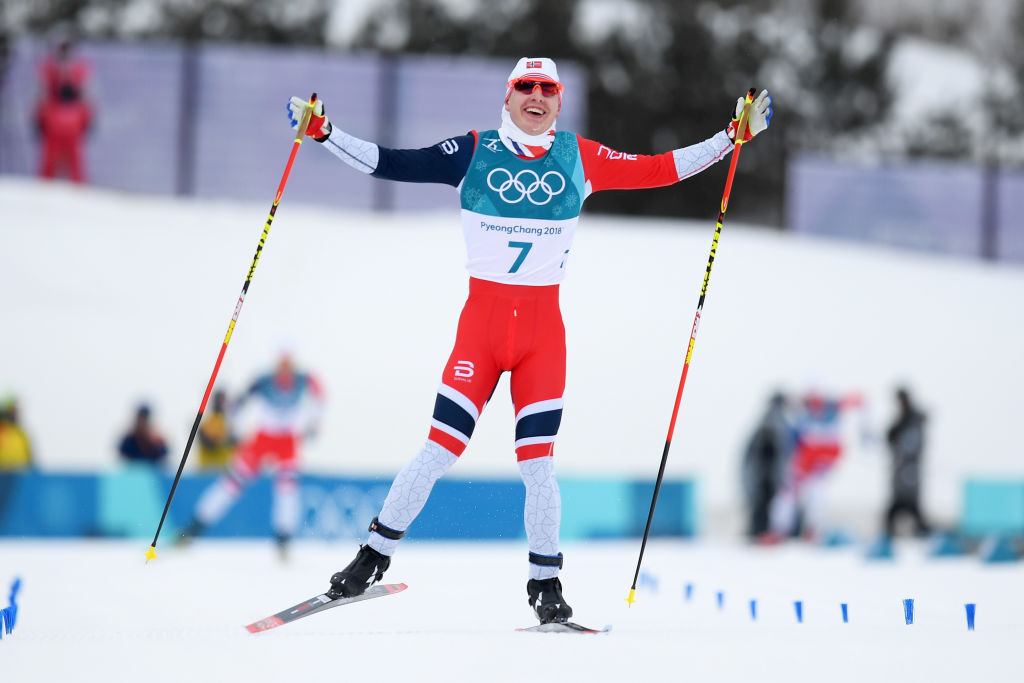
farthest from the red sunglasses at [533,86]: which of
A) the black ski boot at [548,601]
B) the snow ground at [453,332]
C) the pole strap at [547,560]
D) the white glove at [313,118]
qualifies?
the snow ground at [453,332]

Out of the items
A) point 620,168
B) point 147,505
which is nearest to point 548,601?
point 620,168

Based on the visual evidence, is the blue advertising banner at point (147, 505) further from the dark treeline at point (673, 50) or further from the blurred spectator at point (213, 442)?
the dark treeline at point (673, 50)

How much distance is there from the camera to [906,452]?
1440 cm

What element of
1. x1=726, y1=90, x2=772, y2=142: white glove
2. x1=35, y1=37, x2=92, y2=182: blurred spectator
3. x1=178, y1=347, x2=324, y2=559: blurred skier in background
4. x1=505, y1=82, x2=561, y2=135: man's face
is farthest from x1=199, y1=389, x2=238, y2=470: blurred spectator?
x1=35, y1=37, x2=92, y2=182: blurred spectator

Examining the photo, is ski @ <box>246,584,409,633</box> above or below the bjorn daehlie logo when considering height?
below

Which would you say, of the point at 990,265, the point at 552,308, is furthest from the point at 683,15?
the point at 552,308

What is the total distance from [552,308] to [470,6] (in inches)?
1166

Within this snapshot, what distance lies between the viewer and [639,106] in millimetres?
32156

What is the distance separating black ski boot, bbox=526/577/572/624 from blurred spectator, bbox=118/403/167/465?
327 inches

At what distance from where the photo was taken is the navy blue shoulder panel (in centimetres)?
556

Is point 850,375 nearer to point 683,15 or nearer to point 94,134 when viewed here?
point 94,134

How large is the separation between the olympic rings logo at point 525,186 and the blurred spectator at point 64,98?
17.3 m

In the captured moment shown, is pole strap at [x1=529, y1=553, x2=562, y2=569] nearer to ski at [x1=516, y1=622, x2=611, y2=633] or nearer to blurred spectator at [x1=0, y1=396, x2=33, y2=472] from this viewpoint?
ski at [x1=516, y1=622, x2=611, y2=633]

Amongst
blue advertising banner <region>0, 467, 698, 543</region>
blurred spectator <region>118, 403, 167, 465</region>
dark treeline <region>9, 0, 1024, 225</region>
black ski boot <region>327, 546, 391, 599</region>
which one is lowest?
blue advertising banner <region>0, 467, 698, 543</region>
